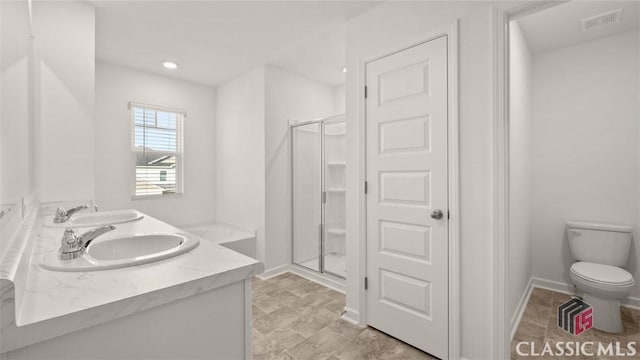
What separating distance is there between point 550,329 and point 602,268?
69 centimetres

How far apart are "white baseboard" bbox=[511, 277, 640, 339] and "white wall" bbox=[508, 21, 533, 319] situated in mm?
86

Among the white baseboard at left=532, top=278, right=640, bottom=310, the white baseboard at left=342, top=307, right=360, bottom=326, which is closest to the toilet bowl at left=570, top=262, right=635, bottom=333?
the white baseboard at left=532, top=278, right=640, bottom=310

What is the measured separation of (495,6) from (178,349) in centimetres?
221

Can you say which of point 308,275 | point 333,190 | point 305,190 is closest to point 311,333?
point 308,275

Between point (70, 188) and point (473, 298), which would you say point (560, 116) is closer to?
point (473, 298)

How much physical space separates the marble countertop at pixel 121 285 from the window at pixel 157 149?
2.88 metres

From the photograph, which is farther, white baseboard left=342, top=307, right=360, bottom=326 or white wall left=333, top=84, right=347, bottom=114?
white wall left=333, top=84, right=347, bottom=114

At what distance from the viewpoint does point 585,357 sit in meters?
1.86

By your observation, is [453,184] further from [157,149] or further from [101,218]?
[157,149]

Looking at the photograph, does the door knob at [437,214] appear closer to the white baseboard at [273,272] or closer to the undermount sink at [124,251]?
the undermount sink at [124,251]

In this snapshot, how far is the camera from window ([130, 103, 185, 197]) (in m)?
3.61

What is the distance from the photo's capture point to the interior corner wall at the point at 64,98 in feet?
6.45

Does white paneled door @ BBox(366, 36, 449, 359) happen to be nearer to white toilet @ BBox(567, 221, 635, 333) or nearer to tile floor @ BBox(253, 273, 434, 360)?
tile floor @ BBox(253, 273, 434, 360)

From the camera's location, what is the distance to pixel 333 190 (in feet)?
11.2
